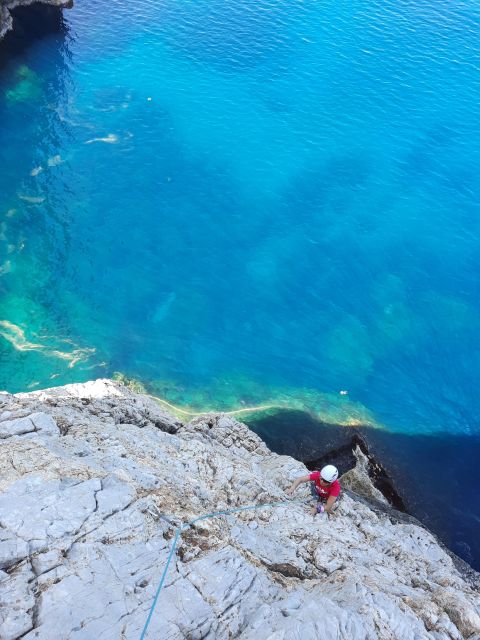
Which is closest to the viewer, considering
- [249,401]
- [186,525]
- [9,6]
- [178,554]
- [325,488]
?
[178,554]

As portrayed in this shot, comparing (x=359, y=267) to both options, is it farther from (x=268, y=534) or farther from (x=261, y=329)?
(x=268, y=534)

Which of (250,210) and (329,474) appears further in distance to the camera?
(250,210)

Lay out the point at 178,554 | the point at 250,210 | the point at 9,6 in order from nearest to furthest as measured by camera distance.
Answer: the point at 178,554
the point at 250,210
the point at 9,6

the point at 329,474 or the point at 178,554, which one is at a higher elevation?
the point at 178,554

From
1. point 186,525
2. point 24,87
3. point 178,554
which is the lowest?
point 186,525

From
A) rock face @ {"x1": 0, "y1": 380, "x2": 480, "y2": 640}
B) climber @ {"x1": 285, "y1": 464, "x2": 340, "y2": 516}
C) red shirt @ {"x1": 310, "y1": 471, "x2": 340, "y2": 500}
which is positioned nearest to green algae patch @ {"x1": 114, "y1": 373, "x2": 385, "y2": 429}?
rock face @ {"x1": 0, "y1": 380, "x2": 480, "y2": 640}

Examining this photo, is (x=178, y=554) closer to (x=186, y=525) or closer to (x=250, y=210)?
(x=186, y=525)

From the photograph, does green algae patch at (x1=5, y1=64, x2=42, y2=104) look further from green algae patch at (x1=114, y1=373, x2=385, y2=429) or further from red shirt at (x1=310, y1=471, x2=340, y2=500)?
red shirt at (x1=310, y1=471, x2=340, y2=500)

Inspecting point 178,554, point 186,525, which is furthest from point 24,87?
point 178,554
